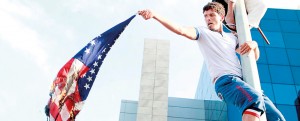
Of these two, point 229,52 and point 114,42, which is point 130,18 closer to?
point 114,42

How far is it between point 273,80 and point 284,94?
45.1 inches

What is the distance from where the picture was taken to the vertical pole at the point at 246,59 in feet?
10.0

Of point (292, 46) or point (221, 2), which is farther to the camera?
point (292, 46)

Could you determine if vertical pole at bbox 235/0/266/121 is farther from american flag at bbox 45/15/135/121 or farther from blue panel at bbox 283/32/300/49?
blue panel at bbox 283/32/300/49

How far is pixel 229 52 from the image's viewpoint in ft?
11.9

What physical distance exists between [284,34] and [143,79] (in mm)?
10948

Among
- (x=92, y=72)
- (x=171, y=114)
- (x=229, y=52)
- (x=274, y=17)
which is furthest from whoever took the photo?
(x=171, y=114)

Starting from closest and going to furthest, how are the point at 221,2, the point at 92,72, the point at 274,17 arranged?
the point at 221,2, the point at 92,72, the point at 274,17

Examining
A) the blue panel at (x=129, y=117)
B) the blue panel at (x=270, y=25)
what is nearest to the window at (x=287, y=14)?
the blue panel at (x=270, y=25)

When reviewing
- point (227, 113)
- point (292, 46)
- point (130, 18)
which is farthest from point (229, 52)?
point (292, 46)

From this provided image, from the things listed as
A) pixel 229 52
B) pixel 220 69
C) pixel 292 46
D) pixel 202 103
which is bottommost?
pixel 220 69

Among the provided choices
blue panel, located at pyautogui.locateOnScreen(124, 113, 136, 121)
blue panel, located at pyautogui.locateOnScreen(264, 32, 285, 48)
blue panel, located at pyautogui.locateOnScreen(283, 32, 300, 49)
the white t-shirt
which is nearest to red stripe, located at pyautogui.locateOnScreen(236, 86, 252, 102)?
the white t-shirt

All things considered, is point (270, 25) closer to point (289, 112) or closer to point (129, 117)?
point (289, 112)

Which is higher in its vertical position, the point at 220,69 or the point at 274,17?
the point at 274,17
